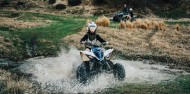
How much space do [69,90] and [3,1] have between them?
4287 cm

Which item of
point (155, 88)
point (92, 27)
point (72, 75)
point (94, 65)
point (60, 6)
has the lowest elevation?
point (60, 6)

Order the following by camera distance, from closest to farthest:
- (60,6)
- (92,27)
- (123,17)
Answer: (92,27), (123,17), (60,6)

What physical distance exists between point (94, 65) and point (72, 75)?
157 centimetres

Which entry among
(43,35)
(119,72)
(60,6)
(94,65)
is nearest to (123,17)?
(43,35)

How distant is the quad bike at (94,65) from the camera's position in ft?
40.7

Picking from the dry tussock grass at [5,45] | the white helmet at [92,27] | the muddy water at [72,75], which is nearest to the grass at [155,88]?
the muddy water at [72,75]

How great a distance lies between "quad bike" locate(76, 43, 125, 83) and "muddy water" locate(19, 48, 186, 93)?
186mm

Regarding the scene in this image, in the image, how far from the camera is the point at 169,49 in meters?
21.3

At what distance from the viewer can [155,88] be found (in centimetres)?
1215

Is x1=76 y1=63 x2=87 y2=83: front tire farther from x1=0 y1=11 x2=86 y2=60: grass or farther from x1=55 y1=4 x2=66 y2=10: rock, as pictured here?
x1=55 y1=4 x2=66 y2=10: rock

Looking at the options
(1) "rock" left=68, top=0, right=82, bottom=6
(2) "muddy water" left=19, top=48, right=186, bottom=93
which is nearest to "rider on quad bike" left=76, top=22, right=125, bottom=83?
(2) "muddy water" left=19, top=48, right=186, bottom=93

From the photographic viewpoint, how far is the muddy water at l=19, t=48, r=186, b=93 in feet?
39.3

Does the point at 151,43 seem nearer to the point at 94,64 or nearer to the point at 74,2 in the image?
the point at 94,64

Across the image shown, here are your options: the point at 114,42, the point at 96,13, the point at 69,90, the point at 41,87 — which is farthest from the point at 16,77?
the point at 96,13
